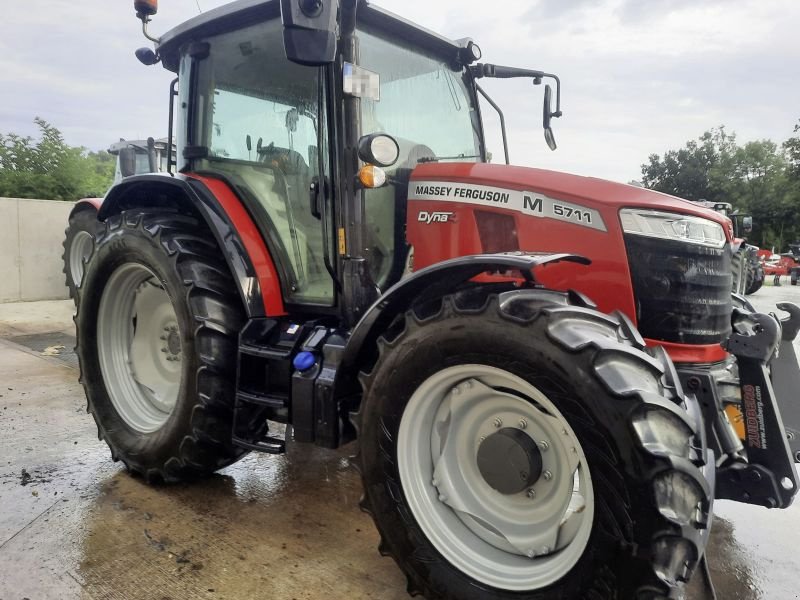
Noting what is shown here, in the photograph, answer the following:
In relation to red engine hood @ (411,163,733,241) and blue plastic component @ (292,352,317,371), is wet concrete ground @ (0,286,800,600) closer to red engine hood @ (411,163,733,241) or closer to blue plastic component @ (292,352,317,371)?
blue plastic component @ (292,352,317,371)

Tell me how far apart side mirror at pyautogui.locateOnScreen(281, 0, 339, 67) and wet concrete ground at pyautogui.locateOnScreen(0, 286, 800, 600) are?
1.97 metres

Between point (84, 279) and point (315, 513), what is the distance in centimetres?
189

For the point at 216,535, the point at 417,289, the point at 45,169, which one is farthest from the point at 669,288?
the point at 45,169

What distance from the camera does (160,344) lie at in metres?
3.57

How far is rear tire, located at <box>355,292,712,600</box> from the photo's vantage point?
1.65 meters

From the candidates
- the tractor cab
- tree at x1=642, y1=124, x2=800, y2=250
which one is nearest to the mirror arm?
the tractor cab

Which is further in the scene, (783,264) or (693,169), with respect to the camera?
(693,169)

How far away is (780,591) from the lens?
7.72 ft

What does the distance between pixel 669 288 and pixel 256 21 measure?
2242 mm

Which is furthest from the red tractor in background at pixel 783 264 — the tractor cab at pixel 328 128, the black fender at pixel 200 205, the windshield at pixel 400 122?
the black fender at pixel 200 205

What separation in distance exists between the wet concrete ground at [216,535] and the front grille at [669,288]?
0.97m

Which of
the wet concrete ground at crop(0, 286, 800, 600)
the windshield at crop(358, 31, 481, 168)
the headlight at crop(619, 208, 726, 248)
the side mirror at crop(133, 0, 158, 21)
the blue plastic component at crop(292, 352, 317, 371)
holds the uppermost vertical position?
the side mirror at crop(133, 0, 158, 21)

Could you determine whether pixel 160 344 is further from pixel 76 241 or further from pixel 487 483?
pixel 76 241

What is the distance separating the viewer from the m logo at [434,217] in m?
2.71
